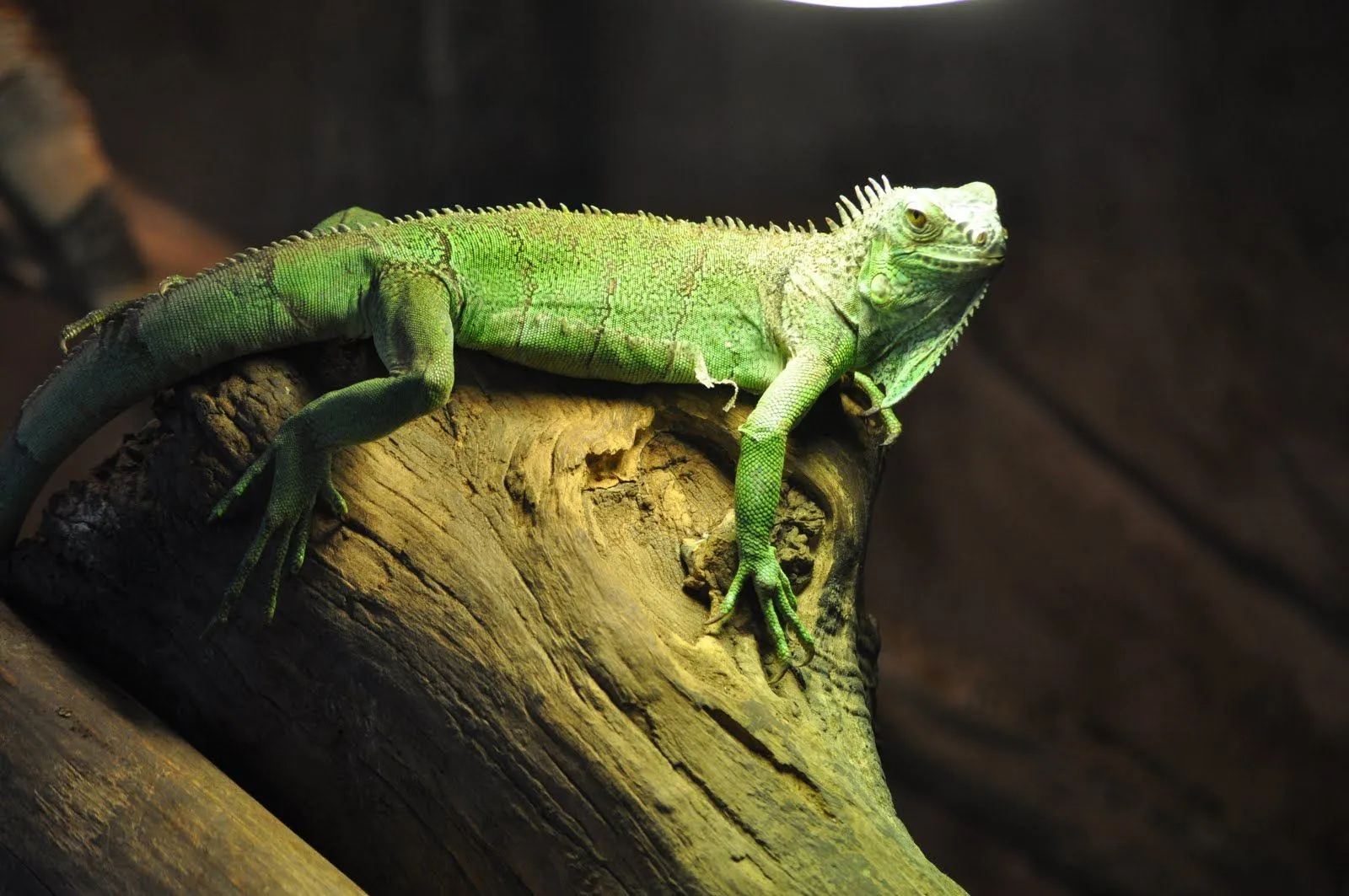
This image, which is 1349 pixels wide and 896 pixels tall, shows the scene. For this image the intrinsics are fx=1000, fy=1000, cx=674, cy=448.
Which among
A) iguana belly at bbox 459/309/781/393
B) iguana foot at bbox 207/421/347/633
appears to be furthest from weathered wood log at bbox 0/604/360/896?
iguana belly at bbox 459/309/781/393

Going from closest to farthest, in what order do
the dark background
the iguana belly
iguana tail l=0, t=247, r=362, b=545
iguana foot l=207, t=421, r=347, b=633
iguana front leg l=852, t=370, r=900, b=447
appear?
iguana foot l=207, t=421, r=347, b=633, iguana tail l=0, t=247, r=362, b=545, the iguana belly, iguana front leg l=852, t=370, r=900, b=447, the dark background

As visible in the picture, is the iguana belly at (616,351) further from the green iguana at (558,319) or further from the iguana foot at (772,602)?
the iguana foot at (772,602)

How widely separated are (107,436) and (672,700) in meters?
3.26

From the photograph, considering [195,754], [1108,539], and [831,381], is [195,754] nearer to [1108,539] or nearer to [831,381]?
Answer: [831,381]

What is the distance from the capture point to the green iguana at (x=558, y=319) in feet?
10.9

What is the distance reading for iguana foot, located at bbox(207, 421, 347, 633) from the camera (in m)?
3.15

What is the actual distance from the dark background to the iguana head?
1.30m

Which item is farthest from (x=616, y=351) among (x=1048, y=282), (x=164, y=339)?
(x=1048, y=282)

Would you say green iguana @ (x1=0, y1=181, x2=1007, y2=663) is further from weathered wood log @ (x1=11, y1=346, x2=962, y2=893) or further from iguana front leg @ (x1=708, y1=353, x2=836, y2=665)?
weathered wood log @ (x1=11, y1=346, x2=962, y2=893)

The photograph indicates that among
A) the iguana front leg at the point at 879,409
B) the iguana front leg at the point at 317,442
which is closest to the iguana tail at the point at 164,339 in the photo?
the iguana front leg at the point at 317,442

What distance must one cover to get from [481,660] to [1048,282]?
142 inches

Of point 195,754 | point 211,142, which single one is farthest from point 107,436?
point 195,754

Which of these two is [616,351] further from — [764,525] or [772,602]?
[772,602]

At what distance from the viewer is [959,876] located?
213 inches
